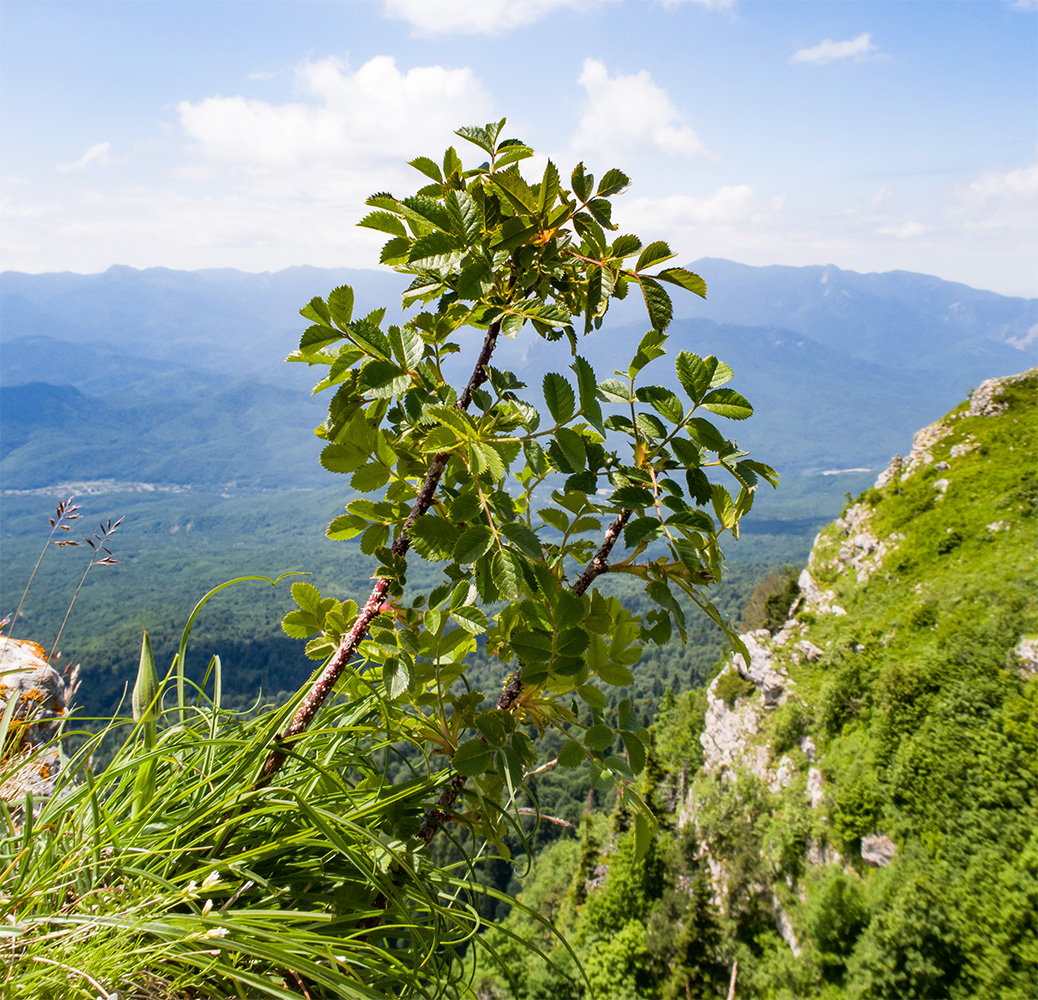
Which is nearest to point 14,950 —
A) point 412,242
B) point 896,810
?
point 412,242

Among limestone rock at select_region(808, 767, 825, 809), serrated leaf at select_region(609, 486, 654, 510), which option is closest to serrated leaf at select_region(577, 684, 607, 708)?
serrated leaf at select_region(609, 486, 654, 510)

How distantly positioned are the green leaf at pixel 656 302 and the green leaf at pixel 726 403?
0.16 metres

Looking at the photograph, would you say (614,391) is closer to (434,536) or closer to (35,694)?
(434,536)

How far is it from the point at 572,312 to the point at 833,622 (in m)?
39.5

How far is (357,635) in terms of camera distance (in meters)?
1.06

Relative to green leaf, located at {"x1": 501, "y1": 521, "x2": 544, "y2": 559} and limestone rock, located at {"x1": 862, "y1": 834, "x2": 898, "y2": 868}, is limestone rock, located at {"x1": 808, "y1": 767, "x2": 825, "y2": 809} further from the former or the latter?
green leaf, located at {"x1": 501, "y1": 521, "x2": 544, "y2": 559}

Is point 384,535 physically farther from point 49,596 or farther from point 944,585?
point 49,596

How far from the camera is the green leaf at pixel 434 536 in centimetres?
99

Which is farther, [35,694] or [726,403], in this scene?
[35,694]

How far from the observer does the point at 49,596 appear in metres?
118

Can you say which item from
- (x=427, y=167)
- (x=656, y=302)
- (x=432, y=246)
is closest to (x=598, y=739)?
(x=656, y=302)

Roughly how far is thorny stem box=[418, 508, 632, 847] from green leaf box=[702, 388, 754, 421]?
0.82 feet

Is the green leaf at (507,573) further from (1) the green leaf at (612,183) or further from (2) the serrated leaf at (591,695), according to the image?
(1) the green leaf at (612,183)

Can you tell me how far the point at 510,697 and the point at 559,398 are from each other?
2.00 feet
